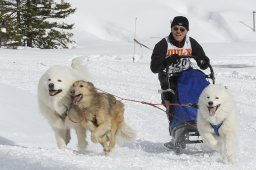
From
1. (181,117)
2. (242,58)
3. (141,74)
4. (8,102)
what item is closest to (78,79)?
(181,117)

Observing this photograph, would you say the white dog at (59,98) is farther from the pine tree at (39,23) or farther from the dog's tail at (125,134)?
the pine tree at (39,23)

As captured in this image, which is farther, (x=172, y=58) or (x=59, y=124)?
(x=172, y=58)

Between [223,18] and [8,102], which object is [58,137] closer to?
[8,102]

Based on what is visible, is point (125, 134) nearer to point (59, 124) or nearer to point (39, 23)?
point (59, 124)

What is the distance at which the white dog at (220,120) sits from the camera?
5.43 metres

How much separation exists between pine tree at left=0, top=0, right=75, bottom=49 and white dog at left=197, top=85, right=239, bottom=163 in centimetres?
2278

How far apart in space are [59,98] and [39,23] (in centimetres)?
2352

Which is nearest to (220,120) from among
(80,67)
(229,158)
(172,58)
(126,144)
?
(229,158)

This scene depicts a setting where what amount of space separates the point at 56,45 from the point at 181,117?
78.1 ft

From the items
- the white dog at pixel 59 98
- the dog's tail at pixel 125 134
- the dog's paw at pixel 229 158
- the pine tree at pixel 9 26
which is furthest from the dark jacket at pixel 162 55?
the pine tree at pixel 9 26

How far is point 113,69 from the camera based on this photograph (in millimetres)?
13883

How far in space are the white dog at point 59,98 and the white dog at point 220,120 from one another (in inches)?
50.6

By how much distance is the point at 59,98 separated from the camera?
17.4 feet

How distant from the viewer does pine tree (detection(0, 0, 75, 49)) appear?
92.1ft
